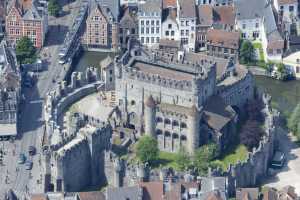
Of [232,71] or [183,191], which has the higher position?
[232,71]

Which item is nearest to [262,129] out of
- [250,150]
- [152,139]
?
[250,150]

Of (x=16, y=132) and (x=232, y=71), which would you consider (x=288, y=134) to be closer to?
(x=232, y=71)

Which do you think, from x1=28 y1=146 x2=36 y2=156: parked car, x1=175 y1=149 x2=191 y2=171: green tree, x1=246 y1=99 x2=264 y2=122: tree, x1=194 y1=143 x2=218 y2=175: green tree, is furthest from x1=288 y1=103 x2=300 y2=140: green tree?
x1=28 y1=146 x2=36 y2=156: parked car

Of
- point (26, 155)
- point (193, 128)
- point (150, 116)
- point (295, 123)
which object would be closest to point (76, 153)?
point (26, 155)

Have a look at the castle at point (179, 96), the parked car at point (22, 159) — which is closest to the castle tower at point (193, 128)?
the castle at point (179, 96)

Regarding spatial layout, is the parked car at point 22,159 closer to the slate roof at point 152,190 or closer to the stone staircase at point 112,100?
the stone staircase at point 112,100

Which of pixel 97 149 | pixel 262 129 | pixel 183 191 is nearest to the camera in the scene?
pixel 183 191

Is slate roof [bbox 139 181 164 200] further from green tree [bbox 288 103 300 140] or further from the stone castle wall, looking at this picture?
green tree [bbox 288 103 300 140]

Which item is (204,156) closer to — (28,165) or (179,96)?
(179,96)
